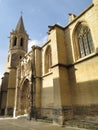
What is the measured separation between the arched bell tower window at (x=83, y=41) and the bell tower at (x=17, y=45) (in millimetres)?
14587

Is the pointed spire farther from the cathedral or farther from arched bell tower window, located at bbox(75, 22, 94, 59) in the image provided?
arched bell tower window, located at bbox(75, 22, 94, 59)

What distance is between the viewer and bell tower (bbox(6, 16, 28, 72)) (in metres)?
22.2

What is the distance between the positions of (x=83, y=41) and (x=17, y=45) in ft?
55.1

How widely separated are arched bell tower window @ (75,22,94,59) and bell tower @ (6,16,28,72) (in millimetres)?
14587

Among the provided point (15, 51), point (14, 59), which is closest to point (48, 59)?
point (14, 59)

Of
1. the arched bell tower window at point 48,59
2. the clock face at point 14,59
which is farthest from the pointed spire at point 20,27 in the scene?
the arched bell tower window at point 48,59

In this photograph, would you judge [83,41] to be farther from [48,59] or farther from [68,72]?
[48,59]

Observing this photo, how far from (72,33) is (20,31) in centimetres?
1770

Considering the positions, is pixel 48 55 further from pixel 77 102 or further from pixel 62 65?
pixel 77 102

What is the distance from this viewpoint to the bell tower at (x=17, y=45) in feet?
72.7

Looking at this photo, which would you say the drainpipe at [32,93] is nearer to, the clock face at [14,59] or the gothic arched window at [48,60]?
the gothic arched window at [48,60]

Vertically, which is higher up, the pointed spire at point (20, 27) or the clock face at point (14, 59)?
the pointed spire at point (20, 27)

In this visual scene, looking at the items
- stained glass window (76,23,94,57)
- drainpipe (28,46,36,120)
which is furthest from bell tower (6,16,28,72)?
stained glass window (76,23,94,57)

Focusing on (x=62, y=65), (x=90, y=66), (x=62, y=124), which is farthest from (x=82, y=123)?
(x=62, y=65)
